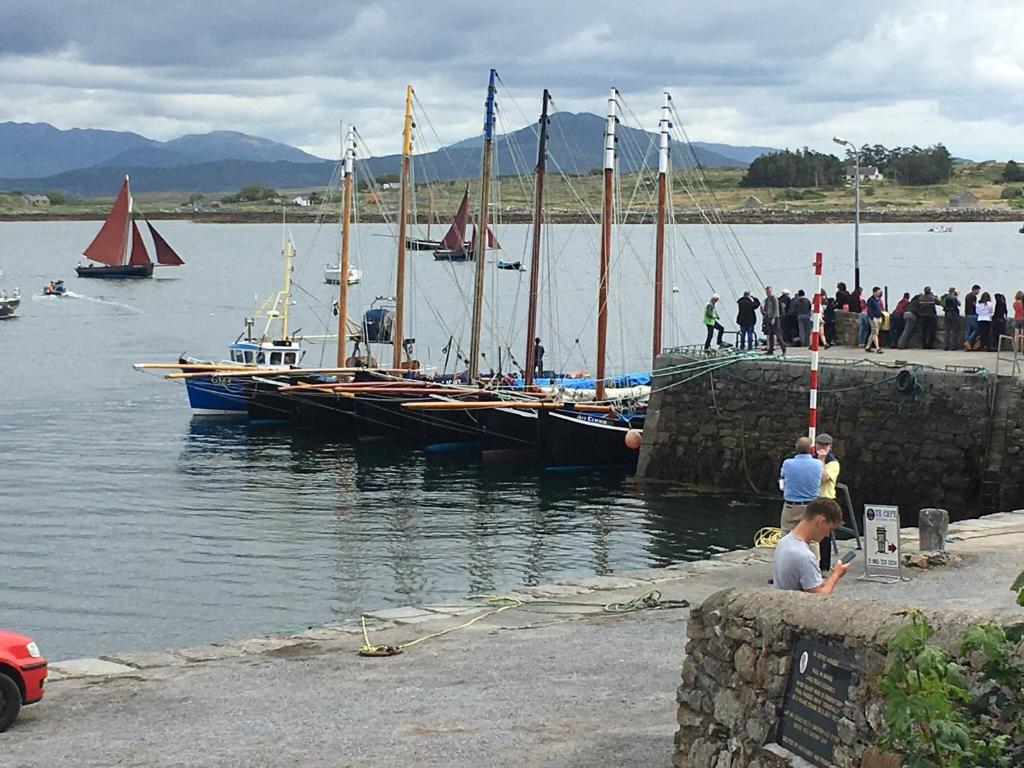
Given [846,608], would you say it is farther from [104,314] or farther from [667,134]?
[104,314]

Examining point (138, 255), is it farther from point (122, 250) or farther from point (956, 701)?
point (956, 701)

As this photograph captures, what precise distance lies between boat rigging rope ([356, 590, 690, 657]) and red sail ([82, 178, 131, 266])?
10369 cm

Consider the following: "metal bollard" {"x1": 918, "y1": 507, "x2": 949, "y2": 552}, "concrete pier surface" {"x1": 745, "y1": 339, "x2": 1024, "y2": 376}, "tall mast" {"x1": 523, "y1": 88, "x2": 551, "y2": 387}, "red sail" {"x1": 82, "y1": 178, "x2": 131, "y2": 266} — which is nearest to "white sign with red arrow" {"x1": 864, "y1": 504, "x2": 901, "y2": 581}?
"metal bollard" {"x1": 918, "y1": 507, "x2": 949, "y2": 552}

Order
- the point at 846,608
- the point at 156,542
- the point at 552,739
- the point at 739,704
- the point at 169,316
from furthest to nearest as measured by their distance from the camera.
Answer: the point at 169,316 < the point at 156,542 < the point at 552,739 < the point at 739,704 < the point at 846,608

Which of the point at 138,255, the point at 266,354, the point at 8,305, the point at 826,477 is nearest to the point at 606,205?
the point at 266,354

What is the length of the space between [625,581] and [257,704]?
20.2 ft

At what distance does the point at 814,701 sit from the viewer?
8984mm

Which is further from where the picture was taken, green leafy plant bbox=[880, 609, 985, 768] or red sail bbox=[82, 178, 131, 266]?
red sail bbox=[82, 178, 131, 266]

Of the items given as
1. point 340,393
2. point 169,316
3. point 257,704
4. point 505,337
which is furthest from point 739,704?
point 169,316

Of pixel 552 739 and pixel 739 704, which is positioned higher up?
pixel 739 704

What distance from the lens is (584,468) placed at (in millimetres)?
39719

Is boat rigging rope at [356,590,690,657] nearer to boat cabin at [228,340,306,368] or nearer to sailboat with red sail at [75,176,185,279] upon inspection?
boat cabin at [228,340,306,368]

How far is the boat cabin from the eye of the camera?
2085 inches

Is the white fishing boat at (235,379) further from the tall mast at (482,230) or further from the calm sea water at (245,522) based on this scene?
the tall mast at (482,230)
